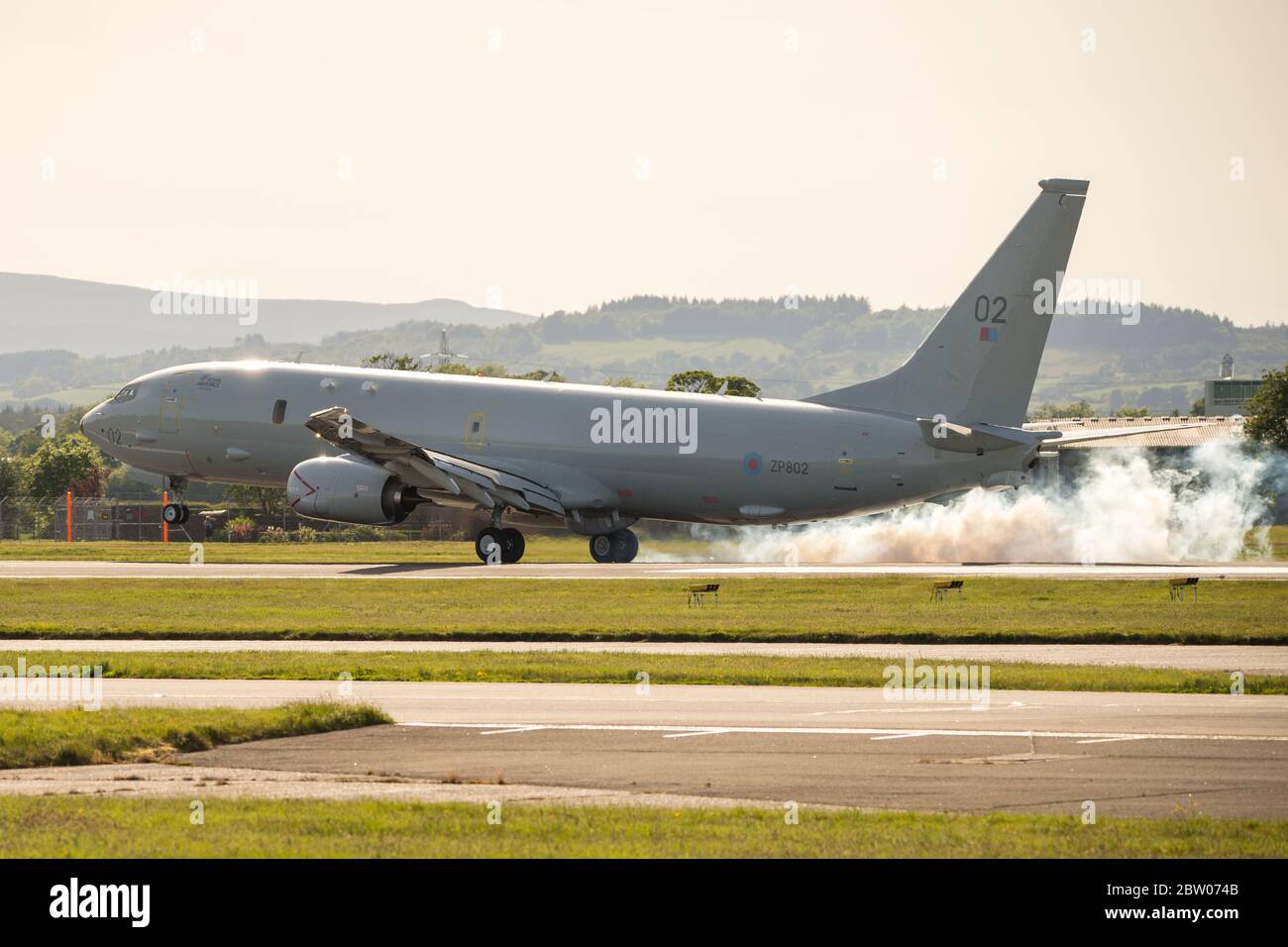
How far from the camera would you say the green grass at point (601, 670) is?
23969 mm

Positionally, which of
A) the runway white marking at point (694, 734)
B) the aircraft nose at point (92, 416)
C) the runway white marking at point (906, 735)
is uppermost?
the aircraft nose at point (92, 416)

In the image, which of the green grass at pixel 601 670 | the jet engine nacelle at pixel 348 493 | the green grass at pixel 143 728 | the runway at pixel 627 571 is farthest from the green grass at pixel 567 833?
the jet engine nacelle at pixel 348 493

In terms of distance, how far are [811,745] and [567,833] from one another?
5.66 m

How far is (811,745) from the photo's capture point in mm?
→ 18234

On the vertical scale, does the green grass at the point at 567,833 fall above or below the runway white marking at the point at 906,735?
above

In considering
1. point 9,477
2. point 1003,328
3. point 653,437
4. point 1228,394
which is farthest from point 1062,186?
point 1228,394

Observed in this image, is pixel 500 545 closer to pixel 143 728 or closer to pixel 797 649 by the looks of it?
pixel 797 649

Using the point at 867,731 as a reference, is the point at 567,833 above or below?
above

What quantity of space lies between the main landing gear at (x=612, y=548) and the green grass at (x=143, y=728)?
3322 cm

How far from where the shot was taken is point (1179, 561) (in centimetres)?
5328

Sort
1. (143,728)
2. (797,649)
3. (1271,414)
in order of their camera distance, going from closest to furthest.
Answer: (143,728) → (797,649) → (1271,414)

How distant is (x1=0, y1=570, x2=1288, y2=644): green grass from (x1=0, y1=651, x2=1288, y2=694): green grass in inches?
165

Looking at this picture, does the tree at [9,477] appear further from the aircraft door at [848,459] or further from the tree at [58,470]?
the aircraft door at [848,459]
